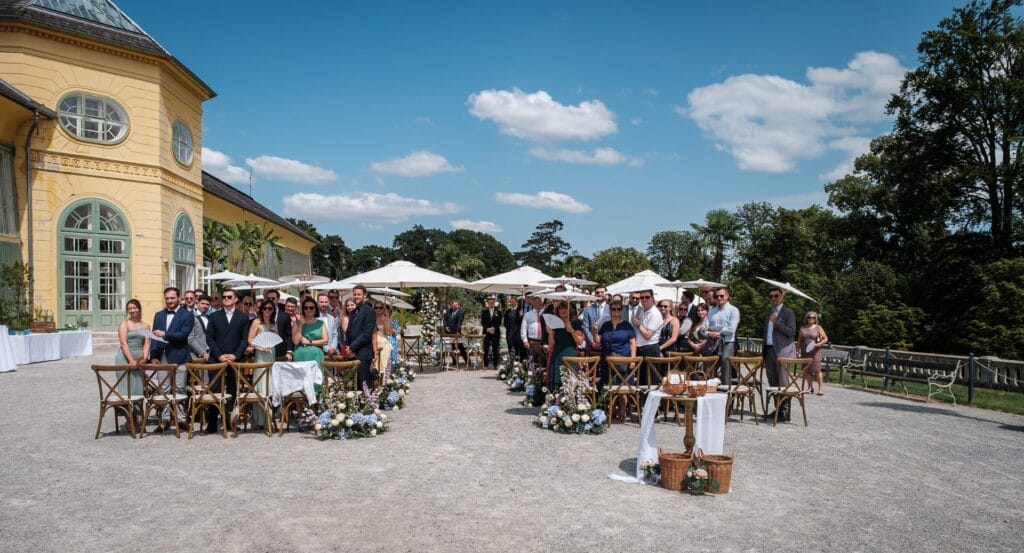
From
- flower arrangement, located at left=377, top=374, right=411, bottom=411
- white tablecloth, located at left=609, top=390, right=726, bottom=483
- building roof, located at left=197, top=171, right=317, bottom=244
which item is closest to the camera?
white tablecloth, located at left=609, top=390, right=726, bottom=483

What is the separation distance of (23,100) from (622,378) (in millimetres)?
20156

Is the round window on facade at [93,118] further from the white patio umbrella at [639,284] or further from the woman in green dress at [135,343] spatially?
the white patio umbrella at [639,284]

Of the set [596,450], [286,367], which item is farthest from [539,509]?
[286,367]

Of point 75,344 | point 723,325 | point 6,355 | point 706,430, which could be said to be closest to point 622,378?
point 723,325

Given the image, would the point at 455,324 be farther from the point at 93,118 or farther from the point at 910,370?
the point at 93,118

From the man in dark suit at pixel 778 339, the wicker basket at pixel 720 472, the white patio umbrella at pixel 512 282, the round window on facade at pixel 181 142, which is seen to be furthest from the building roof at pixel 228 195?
the wicker basket at pixel 720 472

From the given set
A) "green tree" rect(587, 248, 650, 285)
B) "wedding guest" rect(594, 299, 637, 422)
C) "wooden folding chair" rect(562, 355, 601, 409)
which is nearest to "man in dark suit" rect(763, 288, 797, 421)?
"wedding guest" rect(594, 299, 637, 422)

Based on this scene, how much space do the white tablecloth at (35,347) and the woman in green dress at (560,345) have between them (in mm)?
13630

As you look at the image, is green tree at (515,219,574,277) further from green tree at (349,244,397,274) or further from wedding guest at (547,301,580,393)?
wedding guest at (547,301,580,393)

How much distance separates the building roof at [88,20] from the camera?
21.0 metres

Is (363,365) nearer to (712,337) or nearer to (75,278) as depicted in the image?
(712,337)

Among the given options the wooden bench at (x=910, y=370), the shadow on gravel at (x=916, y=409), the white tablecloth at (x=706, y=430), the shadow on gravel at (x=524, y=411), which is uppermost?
the white tablecloth at (x=706, y=430)

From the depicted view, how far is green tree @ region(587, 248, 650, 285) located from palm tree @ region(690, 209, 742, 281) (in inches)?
303

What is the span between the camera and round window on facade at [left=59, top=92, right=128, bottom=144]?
71.6ft
